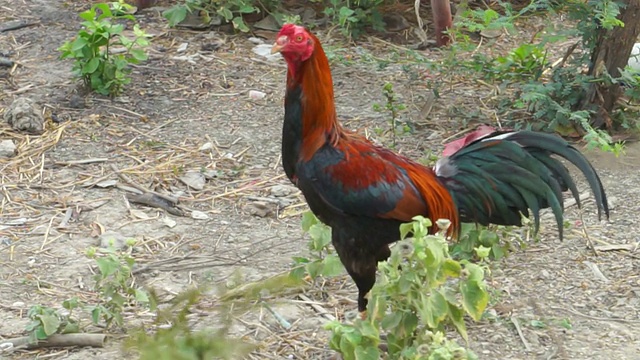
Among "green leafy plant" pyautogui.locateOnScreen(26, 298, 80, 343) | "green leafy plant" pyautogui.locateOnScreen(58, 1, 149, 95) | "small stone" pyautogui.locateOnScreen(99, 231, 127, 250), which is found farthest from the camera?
"green leafy plant" pyautogui.locateOnScreen(58, 1, 149, 95)

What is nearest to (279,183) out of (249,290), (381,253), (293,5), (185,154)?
(185,154)

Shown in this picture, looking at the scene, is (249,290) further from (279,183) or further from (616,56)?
(616,56)

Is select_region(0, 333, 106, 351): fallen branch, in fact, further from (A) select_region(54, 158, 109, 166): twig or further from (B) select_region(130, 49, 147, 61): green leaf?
(B) select_region(130, 49, 147, 61): green leaf

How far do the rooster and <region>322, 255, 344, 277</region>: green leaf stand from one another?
0.18 meters

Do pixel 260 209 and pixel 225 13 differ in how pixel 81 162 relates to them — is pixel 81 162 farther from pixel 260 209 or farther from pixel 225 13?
pixel 225 13

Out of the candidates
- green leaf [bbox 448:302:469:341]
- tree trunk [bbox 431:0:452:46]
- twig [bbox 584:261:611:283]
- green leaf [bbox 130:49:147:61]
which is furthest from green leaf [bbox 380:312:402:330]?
tree trunk [bbox 431:0:452:46]

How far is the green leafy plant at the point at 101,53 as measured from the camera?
5.93 m

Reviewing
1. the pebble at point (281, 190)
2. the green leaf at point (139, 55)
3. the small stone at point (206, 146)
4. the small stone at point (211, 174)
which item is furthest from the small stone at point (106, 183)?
the green leaf at point (139, 55)

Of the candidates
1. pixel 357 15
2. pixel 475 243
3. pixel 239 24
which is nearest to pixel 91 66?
pixel 239 24

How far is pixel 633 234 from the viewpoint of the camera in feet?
16.1

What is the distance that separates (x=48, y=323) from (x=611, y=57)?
3.59 m

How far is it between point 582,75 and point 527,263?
1524mm

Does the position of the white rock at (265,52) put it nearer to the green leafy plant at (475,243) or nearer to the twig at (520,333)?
the green leafy plant at (475,243)

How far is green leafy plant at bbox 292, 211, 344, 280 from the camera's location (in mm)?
4113
